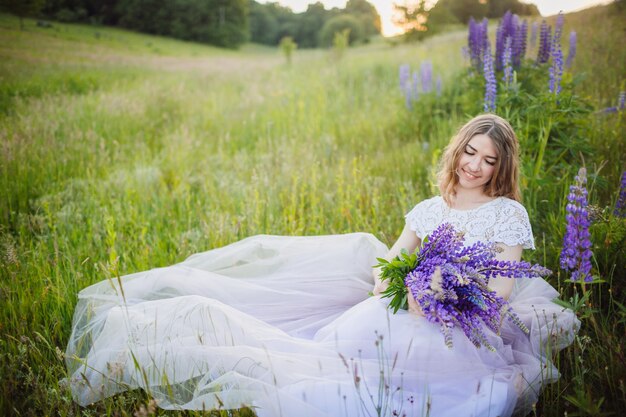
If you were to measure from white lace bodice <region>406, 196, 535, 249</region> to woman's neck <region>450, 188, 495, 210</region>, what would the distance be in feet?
0.12

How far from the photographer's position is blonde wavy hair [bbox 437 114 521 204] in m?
2.04

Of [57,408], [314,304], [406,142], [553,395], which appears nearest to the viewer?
[553,395]

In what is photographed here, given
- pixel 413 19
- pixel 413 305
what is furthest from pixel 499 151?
pixel 413 19

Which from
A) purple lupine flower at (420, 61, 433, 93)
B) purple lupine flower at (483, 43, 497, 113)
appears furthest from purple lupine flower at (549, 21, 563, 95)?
purple lupine flower at (420, 61, 433, 93)

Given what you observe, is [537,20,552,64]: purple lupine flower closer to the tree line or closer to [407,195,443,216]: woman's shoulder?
[407,195,443,216]: woman's shoulder

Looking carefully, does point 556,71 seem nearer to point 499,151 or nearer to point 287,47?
point 499,151

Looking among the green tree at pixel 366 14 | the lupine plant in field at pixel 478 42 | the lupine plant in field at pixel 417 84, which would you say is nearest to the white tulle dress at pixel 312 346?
the lupine plant in field at pixel 478 42

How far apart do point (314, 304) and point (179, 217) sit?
1.83 metres

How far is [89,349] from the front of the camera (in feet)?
6.83

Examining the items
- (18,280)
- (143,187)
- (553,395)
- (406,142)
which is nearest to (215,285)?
(18,280)

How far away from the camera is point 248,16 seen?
11867 mm

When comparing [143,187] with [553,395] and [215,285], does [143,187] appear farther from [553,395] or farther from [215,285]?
[553,395]

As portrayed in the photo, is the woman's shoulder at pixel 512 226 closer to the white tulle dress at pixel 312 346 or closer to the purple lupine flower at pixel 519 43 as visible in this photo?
the white tulle dress at pixel 312 346

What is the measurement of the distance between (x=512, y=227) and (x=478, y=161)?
1.20 feet
